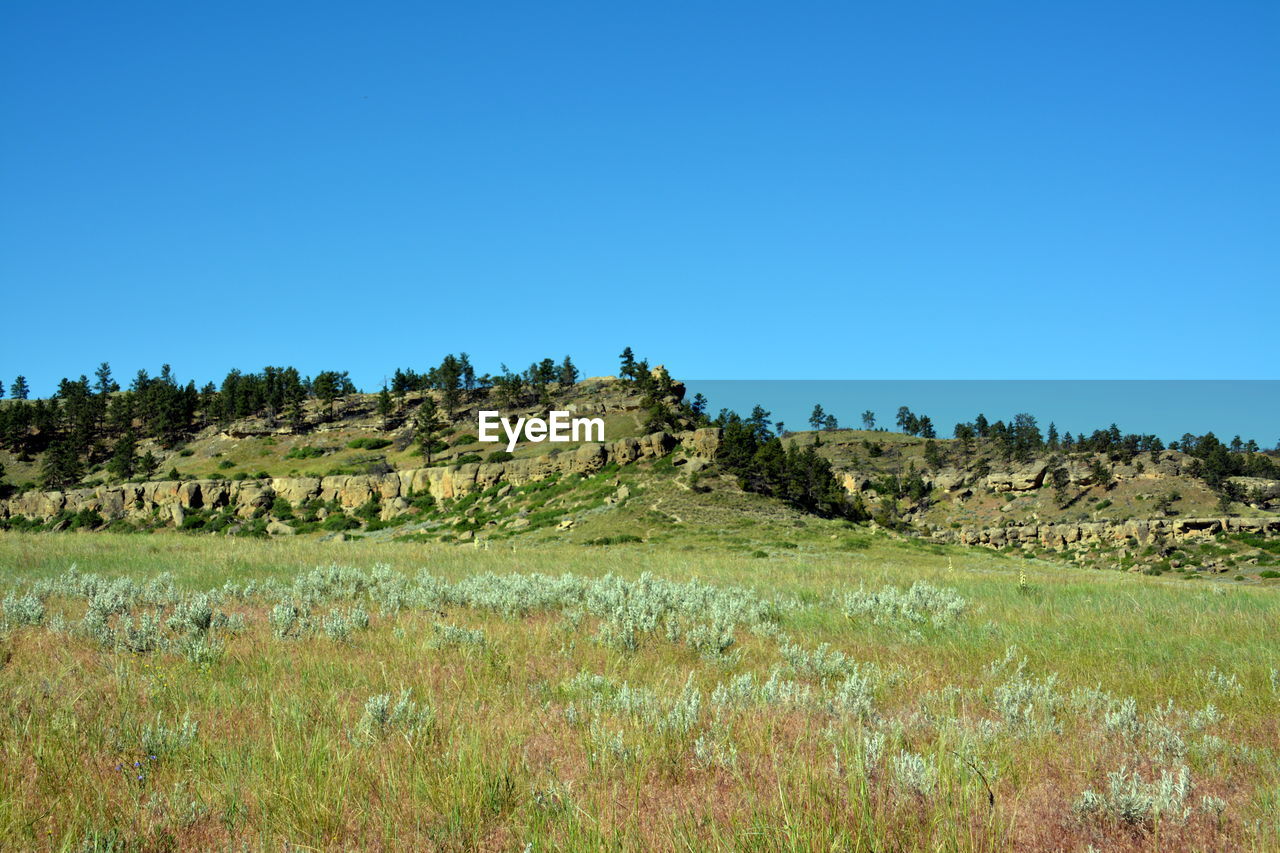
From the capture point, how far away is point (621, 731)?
15.0 ft

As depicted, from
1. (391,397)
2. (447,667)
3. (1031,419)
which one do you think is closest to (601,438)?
(391,397)

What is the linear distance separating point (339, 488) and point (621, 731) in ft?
234

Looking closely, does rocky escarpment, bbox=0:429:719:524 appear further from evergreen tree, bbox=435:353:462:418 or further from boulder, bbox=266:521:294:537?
evergreen tree, bbox=435:353:462:418

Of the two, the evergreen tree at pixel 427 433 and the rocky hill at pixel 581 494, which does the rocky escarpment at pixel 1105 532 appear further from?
the evergreen tree at pixel 427 433

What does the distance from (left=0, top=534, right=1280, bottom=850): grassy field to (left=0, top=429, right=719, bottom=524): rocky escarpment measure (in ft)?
167

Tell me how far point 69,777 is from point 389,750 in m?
1.67

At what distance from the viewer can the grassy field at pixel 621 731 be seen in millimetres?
3678

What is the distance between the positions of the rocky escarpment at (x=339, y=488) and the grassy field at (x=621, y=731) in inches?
2001

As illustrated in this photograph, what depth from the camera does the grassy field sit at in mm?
3678

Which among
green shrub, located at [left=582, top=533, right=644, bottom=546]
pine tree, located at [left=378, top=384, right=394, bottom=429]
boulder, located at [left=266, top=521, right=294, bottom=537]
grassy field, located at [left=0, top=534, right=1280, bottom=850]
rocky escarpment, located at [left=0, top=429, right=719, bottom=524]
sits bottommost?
boulder, located at [left=266, top=521, right=294, bottom=537]

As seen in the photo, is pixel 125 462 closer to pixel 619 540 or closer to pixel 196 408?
pixel 196 408

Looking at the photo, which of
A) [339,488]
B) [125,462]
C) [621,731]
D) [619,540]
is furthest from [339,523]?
[621,731]

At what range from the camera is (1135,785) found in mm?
3977

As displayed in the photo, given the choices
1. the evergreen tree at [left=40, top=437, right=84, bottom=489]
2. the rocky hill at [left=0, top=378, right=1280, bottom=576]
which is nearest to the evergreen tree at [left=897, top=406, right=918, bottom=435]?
the rocky hill at [left=0, top=378, right=1280, bottom=576]
